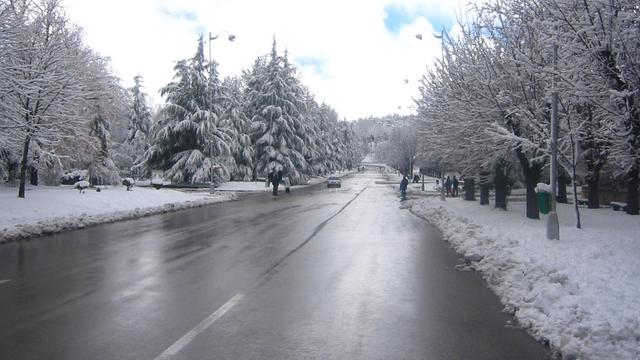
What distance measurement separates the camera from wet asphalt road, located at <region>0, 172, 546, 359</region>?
565 cm

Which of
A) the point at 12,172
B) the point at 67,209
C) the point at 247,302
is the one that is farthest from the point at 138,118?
the point at 247,302

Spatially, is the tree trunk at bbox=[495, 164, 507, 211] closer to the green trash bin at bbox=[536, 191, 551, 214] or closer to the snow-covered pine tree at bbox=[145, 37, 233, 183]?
the green trash bin at bbox=[536, 191, 551, 214]

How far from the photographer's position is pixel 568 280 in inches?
306

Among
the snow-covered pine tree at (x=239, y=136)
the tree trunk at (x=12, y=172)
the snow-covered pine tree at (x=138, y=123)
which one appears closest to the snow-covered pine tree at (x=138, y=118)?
the snow-covered pine tree at (x=138, y=123)

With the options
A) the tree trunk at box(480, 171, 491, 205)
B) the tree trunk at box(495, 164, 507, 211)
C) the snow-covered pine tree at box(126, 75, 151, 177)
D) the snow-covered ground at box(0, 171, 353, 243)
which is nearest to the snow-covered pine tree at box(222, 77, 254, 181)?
the snow-covered pine tree at box(126, 75, 151, 177)

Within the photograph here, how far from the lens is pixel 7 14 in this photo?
50.6 feet

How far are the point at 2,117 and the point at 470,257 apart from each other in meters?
14.1

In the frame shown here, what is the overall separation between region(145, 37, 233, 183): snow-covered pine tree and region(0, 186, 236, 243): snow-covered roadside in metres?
19.3

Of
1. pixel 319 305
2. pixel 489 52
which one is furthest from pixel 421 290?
pixel 489 52

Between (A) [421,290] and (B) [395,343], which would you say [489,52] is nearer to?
(A) [421,290]

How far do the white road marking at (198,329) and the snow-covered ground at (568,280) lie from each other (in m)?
3.75

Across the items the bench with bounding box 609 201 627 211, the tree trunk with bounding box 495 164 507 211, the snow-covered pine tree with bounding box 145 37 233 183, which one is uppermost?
the snow-covered pine tree with bounding box 145 37 233 183

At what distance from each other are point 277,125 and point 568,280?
4911cm

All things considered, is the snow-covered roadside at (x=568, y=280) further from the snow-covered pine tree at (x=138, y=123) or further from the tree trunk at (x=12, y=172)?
the snow-covered pine tree at (x=138, y=123)
